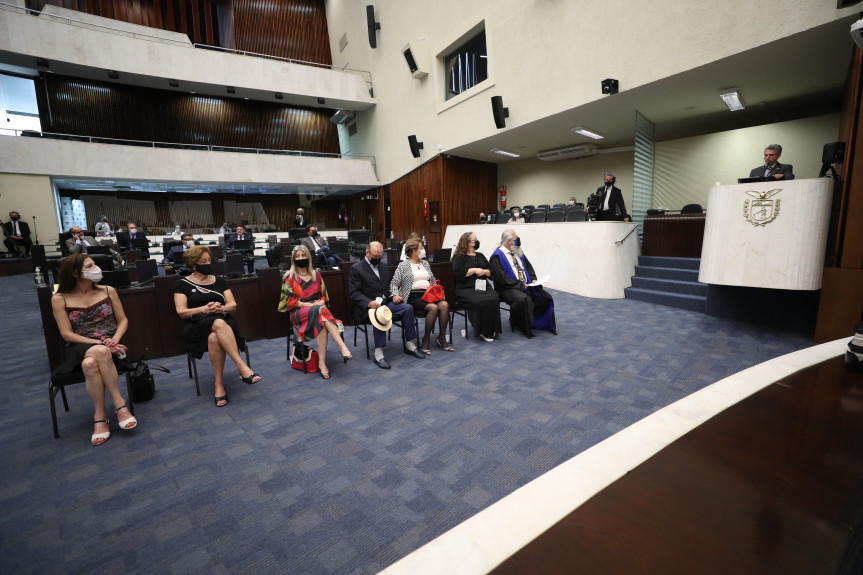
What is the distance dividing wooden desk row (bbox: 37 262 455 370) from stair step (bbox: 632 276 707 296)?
457cm

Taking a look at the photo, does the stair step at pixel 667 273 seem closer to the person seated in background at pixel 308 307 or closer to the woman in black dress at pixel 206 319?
the person seated in background at pixel 308 307

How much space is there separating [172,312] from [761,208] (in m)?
5.96

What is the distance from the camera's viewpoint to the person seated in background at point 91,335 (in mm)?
2395

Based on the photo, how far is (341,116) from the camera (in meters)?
16.0

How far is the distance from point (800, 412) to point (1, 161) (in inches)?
596

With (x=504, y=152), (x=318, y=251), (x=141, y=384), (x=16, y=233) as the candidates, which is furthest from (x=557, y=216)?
(x=16, y=233)

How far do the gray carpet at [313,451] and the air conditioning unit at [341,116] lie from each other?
14.1 meters

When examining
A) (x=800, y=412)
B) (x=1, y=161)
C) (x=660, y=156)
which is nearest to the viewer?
(x=800, y=412)

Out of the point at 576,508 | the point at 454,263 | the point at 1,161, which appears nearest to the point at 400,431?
the point at 576,508

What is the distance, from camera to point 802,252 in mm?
3656

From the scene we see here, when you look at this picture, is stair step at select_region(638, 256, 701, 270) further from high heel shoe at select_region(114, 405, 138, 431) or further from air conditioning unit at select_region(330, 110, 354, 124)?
air conditioning unit at select_region(330, 110, 354, 124)

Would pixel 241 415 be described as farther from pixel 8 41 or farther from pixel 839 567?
pixel 8 41

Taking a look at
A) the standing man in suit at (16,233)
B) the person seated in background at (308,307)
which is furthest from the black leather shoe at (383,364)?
the standing man in suit at (16,233)

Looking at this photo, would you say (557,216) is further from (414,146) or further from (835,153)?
(414,146)
